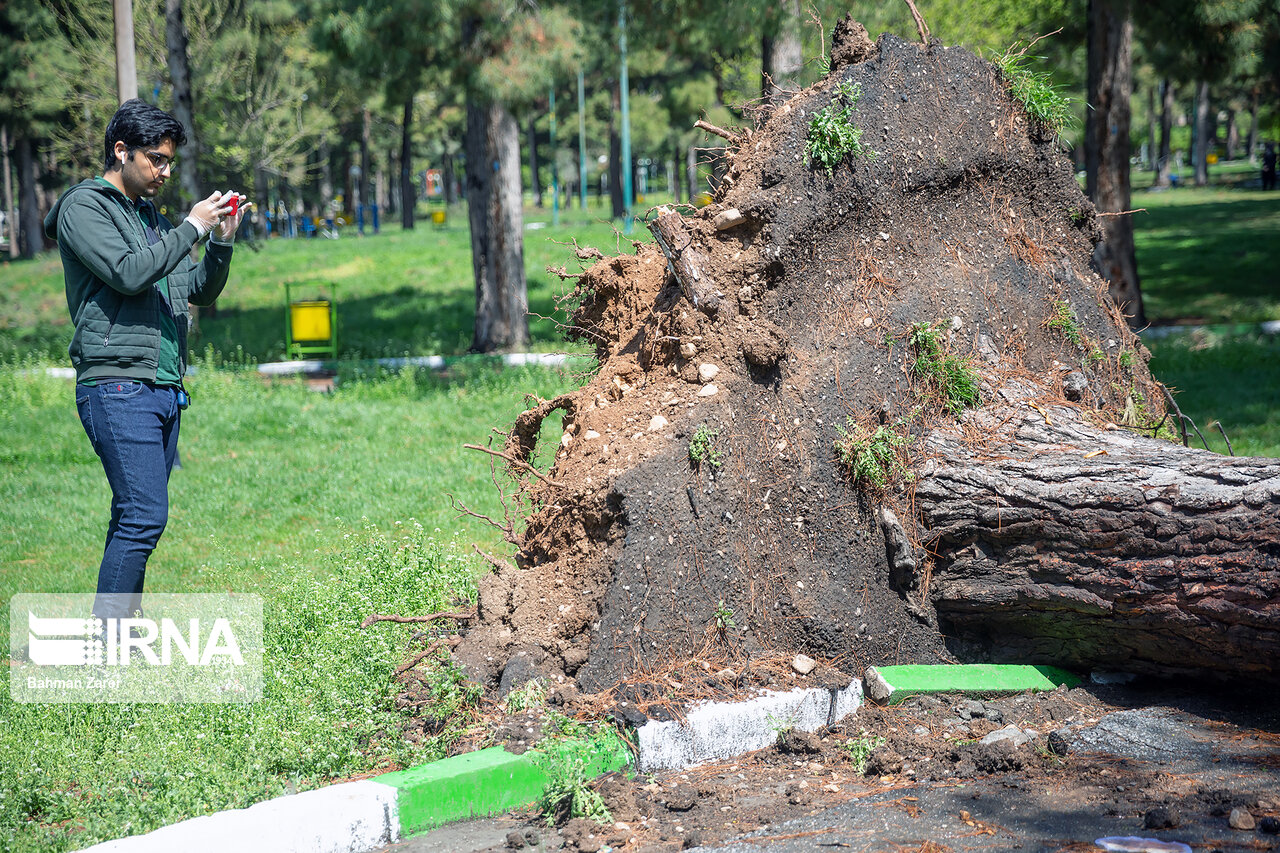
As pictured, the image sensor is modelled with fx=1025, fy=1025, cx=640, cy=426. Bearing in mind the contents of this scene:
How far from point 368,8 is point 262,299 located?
38.5ft

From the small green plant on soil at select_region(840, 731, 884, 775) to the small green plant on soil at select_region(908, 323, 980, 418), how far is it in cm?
148

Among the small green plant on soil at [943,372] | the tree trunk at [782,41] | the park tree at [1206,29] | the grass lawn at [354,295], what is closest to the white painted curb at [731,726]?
the small green plant on soil at [943,372]

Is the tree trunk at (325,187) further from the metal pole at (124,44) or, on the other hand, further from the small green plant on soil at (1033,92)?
the small green plant on soil at (1033,92)

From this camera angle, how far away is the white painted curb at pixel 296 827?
2770 millimetres

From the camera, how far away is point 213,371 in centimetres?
1260

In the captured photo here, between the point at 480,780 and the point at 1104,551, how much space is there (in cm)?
233

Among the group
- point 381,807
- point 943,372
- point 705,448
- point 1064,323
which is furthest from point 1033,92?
point 381,807

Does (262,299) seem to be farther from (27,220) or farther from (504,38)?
(27,220)

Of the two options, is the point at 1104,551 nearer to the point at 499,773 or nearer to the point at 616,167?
the point at 499,773

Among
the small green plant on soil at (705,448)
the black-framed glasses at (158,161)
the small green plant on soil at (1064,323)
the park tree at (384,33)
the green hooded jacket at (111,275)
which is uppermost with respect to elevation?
the park tree at (384,33)

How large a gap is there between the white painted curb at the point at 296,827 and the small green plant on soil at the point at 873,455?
2.16 meters

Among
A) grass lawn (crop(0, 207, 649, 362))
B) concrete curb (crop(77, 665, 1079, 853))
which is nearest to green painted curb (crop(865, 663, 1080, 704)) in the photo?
concrete curb (crop(77, 665, 1079, 853))

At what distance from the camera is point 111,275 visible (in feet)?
12.5

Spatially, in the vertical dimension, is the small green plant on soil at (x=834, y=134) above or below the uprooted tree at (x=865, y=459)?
above
